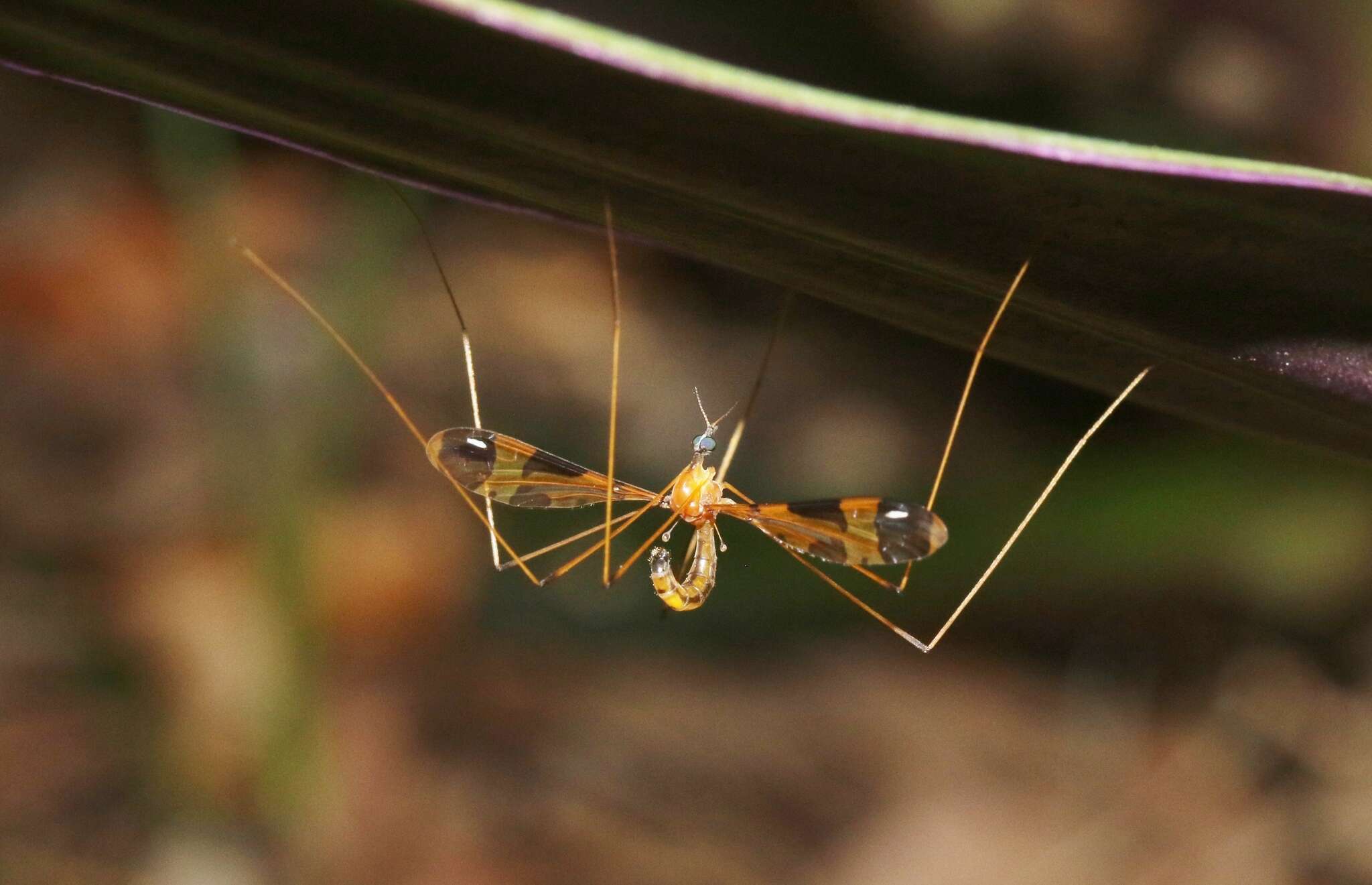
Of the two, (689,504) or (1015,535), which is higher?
(1015,535)

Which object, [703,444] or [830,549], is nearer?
[830,549]

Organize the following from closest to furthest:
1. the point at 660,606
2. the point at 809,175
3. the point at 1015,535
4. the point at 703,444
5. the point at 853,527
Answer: the point at 809,175 < the point at 1015,535 < the point at 853,527 < the point at 703,444 < the point at 660,606

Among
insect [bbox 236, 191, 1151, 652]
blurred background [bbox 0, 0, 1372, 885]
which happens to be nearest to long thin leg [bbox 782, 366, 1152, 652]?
insect [bbox 236, 191, 1151, 652]

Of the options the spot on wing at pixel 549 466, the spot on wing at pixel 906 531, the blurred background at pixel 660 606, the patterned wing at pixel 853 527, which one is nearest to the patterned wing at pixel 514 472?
the spot on wing at pixel 549 466

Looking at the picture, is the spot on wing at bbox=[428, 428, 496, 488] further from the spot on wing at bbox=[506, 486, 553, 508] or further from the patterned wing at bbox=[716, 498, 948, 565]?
the patterned wing at bbox=[716, 498, 948, 565]

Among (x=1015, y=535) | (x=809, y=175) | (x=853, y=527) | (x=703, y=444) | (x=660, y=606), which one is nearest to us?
(x=809, y=175)

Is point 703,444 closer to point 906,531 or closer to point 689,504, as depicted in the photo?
point 689,504

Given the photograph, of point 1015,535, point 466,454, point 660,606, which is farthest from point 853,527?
point 660,606
